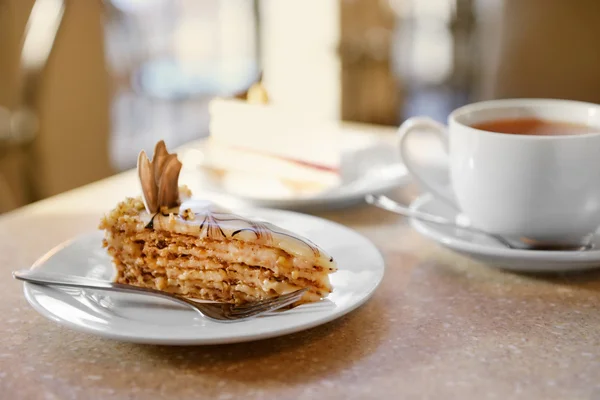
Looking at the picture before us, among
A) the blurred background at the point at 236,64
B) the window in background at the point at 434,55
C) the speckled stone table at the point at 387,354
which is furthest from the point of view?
the window in background at the point at 434,55

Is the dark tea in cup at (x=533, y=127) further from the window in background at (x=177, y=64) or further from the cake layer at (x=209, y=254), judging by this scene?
the window in background at (x=177, y=64)

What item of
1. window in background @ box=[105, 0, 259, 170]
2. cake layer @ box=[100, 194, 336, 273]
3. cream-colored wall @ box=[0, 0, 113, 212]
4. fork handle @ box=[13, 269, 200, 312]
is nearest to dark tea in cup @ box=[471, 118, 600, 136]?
cake layer @ box=[100, 194, 336, 273]

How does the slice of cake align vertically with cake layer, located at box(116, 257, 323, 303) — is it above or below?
above

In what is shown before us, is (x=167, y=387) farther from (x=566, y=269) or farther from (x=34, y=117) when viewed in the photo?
(x=34, y=117)

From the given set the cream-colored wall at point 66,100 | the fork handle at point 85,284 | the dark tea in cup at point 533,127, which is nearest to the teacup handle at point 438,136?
the dark tea in cup at point 533,127

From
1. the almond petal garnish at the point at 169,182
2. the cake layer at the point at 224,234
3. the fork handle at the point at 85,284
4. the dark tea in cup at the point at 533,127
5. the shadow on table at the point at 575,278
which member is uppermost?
the dark tea in cup at the point at 533,127

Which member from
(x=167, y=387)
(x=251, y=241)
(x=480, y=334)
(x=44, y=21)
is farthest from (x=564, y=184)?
(x=44, y=21)

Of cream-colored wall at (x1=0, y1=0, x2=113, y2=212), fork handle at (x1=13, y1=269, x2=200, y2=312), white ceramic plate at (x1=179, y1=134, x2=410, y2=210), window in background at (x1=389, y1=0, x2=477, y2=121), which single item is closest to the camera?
fork handle at (x1=13, y1=269, x2=200, y2=312)

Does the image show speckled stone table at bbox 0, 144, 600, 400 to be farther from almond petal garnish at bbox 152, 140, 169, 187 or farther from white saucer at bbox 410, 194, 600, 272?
almond petal garnish at bbox 152, 140, 169, 187
